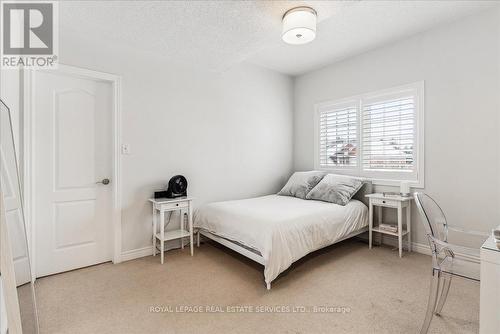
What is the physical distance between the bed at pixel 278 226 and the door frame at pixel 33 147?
37.8 inches

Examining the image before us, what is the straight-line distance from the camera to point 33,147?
2.35 metres

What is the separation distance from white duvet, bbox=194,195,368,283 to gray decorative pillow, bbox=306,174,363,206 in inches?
4.5

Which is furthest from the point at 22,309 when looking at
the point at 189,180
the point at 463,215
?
the point at 463,215

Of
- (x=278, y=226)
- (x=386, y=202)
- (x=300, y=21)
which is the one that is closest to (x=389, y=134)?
(x=386, y=202)

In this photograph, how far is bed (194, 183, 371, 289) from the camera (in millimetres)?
2211

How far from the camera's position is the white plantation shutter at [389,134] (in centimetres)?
315

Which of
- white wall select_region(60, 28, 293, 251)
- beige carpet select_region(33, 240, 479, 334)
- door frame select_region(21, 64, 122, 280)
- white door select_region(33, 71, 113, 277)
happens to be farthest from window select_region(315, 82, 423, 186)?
white door select_region(33, 71, 113, 277)

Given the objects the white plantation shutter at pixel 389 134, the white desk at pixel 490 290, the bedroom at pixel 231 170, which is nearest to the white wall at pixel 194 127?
the bedroom at pixel 231 170

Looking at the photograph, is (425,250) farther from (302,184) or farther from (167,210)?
(167,210)

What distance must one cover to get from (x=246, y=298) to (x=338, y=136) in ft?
9.43

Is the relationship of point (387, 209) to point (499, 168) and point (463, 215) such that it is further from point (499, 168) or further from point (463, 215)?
point (499, 168)

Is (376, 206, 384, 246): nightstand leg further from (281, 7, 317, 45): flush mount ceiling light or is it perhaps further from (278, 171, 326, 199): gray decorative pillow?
(281, 7, 317, 45): flush mount ceiling light

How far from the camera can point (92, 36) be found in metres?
2.62

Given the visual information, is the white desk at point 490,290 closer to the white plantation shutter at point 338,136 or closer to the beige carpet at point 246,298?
the beige carpet at point 246,298
